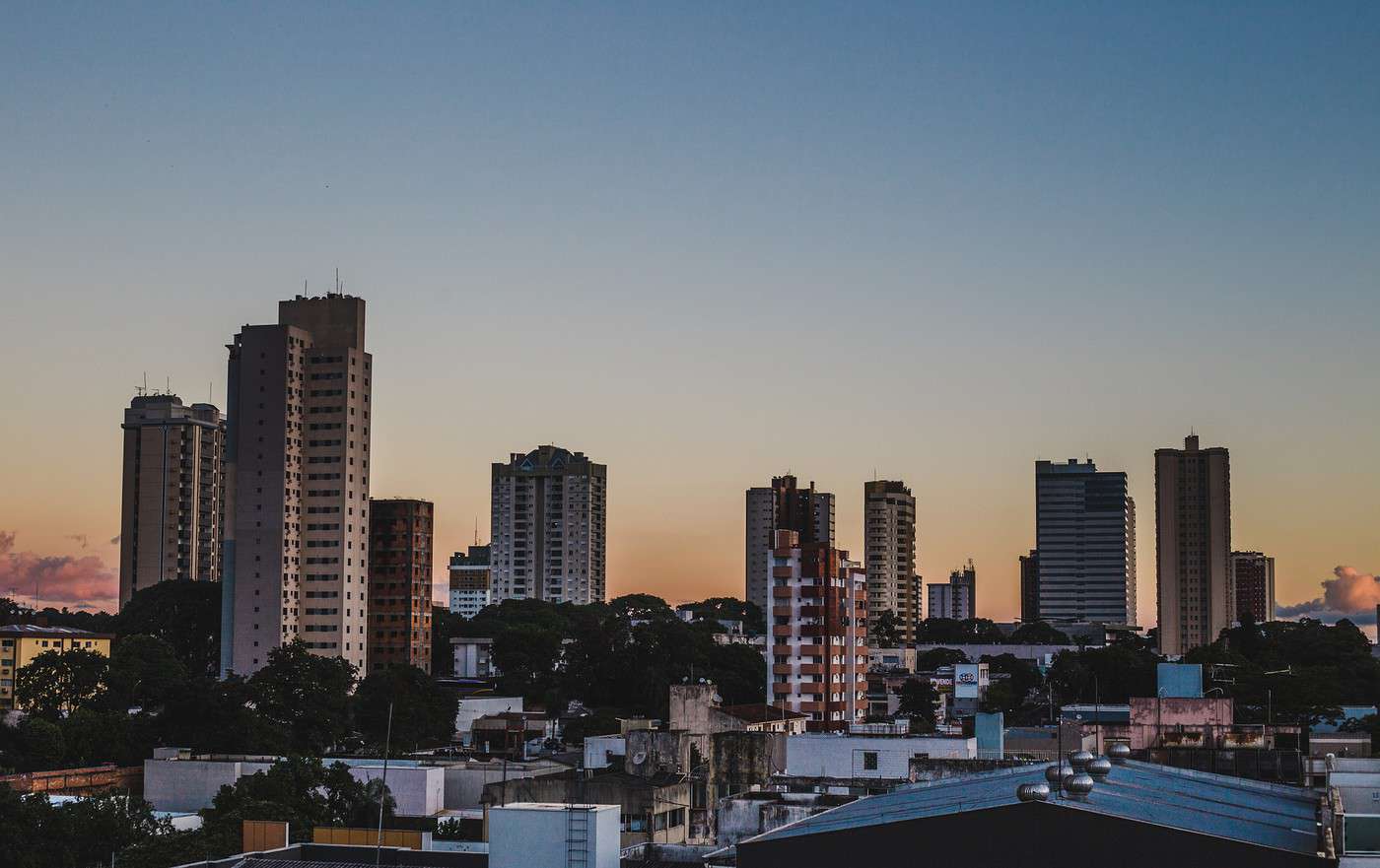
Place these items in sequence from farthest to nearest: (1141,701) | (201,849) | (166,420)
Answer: (166,420) < (1141,701) < (201,849)

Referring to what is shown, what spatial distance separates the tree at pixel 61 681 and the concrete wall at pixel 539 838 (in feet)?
255

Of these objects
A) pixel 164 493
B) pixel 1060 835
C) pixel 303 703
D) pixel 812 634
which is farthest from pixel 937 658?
pixel 1060 835

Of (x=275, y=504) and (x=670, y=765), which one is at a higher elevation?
(x=275, y=504)

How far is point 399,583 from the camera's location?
138 metres

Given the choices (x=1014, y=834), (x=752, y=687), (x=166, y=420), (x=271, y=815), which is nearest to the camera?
(x=1014, y=834)

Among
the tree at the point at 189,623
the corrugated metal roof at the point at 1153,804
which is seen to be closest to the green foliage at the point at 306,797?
the corrugated metal roof at the point at 1153,804

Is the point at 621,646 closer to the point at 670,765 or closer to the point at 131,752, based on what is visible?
the point at 131,752

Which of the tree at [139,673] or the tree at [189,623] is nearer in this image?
the tree at [139,673]

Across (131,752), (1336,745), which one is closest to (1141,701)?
(1336,745)

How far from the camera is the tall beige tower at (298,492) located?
420 feet

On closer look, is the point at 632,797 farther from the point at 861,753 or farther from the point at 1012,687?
the point at 1012,687

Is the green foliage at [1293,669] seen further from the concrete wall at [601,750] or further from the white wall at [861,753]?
the concrete wall at [601,750]

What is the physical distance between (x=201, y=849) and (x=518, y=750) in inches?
1535

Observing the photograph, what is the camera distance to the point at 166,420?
17800cm
